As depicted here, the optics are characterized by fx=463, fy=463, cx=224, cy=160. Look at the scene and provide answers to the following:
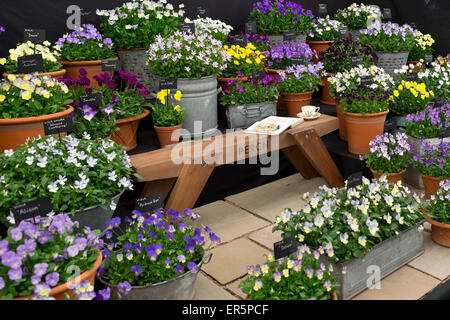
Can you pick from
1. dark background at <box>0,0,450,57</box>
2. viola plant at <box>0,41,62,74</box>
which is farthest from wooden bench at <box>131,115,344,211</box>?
dark background at <box>0,0,450,57</box>

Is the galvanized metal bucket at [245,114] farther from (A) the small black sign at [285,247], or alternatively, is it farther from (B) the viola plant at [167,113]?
(A) the small black sign at [285,247]

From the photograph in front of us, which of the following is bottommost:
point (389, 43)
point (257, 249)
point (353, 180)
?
point (257, 249)

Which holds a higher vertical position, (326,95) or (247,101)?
(247,101)

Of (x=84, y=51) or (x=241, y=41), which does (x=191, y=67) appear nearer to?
(x=84, y=51)

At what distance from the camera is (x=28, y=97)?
2.45 metres

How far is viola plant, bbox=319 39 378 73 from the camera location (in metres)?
4.11

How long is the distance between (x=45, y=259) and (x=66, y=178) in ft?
1.70

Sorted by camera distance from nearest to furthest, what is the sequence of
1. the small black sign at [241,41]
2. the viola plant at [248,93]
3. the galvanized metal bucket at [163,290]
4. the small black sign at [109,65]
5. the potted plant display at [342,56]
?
the galvanized metal bucket at [163,290], the small black sign at [109,65], the viola plant at [248,93], the small black sign at [241,41], the potted plant display at [342,56]

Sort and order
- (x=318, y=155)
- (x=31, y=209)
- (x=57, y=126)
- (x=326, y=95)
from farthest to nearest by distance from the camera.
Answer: (x=326, y=95)
(x=318, y=155)
(x=57, y=126)
(x=31, y=209)

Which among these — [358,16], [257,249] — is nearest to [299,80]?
[257,249]

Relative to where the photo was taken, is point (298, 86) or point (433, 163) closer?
point (433, 163)

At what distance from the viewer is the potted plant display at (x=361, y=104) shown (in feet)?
11.5

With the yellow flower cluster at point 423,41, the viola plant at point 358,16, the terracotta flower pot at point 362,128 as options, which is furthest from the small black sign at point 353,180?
the yellow flower cluster at point 423,41

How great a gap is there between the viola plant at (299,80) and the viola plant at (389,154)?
27.5 inches
